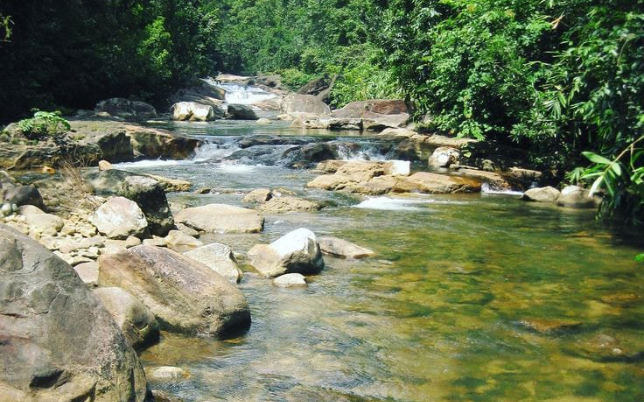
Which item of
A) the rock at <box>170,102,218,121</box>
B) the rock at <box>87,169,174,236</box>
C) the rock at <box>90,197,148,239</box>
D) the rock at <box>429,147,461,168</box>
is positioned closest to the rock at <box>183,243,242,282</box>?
the rock at <box>90,197,148,239</box>

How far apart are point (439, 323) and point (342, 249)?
2.45 metres

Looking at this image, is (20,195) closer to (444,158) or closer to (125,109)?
(444,158)

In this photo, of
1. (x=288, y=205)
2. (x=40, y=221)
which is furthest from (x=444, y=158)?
(x=40, y=221)

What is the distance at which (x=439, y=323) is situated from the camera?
5961 millimetres

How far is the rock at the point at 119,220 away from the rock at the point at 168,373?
3.77m

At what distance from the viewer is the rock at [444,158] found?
16.6 m

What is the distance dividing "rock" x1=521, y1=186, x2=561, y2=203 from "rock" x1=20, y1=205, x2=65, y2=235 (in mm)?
8626

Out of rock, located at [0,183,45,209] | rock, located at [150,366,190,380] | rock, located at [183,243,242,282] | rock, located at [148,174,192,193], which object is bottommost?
rock, located at [148,174,192,193]

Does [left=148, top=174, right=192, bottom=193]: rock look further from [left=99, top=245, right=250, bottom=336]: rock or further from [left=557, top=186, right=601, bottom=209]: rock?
[left=99, top=245, right=250, bottom=336]: rock

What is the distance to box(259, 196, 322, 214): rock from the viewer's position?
437 inches

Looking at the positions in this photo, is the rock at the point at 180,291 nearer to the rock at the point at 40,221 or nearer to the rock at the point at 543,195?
the rock at the point at 40,221

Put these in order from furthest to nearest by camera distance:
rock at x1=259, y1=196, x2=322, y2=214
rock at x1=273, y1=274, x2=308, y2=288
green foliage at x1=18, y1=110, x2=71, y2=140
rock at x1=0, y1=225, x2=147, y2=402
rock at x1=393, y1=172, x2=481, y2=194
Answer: green foliage at x1=18, y1=110, x2=71, y2=140, rock at x1=393, y1=172, x2=481, y2=194, rock at x1=259, y1=196, x2=322, y2=214, rock at x1=273, y1=274, x2=308, y2=288, rock at x1=0, y1=225, x2=147, y2=402

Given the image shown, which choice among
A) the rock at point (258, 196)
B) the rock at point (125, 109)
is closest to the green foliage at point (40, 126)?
the rock at point (258, 196)

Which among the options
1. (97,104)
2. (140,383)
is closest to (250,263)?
(140,383)
